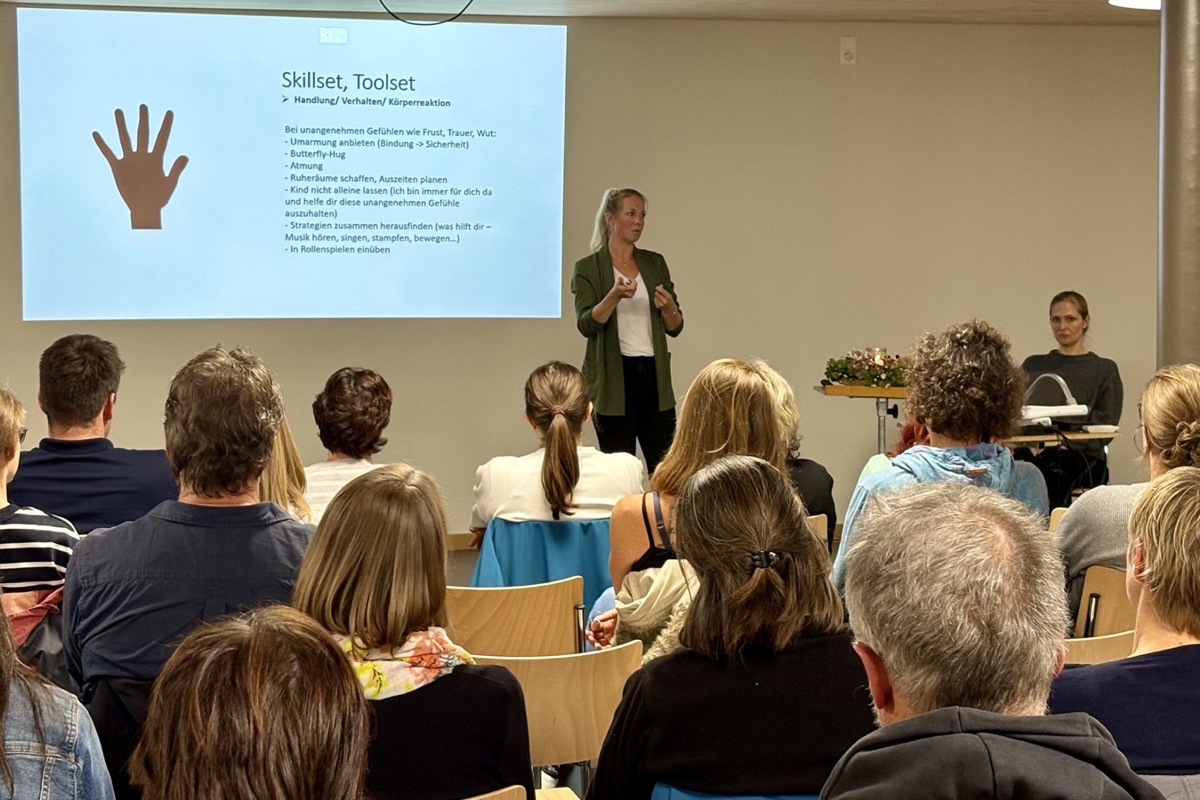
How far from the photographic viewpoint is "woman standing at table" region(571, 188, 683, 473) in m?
6.07

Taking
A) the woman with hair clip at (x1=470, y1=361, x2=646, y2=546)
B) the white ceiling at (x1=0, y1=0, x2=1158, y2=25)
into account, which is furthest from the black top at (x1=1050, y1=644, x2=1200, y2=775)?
the white ceiling at (x1=0, y1=0, x2=1158, y2=25)

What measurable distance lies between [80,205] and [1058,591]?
19.9ft

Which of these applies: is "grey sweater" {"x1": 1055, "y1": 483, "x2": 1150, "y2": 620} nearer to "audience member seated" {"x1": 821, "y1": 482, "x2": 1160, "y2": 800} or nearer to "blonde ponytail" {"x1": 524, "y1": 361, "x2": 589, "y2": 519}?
"blonde ponytail" {"x1": 524, "y1": 361, "x2": 589, "y2": 519}

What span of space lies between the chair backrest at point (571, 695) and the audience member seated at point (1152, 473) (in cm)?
119

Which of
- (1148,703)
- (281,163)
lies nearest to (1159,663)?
(1148,703)

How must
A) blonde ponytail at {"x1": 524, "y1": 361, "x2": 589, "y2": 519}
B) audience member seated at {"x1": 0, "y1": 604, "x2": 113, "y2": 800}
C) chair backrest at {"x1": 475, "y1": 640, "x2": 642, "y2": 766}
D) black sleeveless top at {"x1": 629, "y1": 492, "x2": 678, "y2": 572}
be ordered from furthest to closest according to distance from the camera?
1. blonde ponytail at {"x1": 524, "y1": 361, "x2": 589, "y2": 519}
2. black sleeveless top at {"x1": 629, "y1": 492, "x2": 678, "y2": 572}
3. chair backrest at {"x1": 475, "y1": 640, "x2": 642, "y2": 766}
4. audience member seated at {"x1": 0, "y1": 604, "x2": 113, "y2": 800}

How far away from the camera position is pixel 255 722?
1.04 meters

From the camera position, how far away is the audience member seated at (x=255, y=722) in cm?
103

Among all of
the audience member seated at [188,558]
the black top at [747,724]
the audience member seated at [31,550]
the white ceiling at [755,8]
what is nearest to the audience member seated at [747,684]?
the black top at [747,724]

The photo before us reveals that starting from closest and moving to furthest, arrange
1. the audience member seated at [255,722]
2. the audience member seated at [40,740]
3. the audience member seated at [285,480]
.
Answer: the audience member seated at [255,722]
the audience member seated at [40,740]
the audience member seated at [285,480]

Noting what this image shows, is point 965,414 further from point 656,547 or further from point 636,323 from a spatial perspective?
point 636,323

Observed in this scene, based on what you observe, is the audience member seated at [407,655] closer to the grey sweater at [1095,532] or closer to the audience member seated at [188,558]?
the audience member seated at [188,558]

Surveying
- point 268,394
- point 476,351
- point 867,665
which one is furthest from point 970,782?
point 476,351

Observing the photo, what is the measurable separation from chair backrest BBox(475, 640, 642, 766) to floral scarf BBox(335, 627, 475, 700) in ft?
1.29
